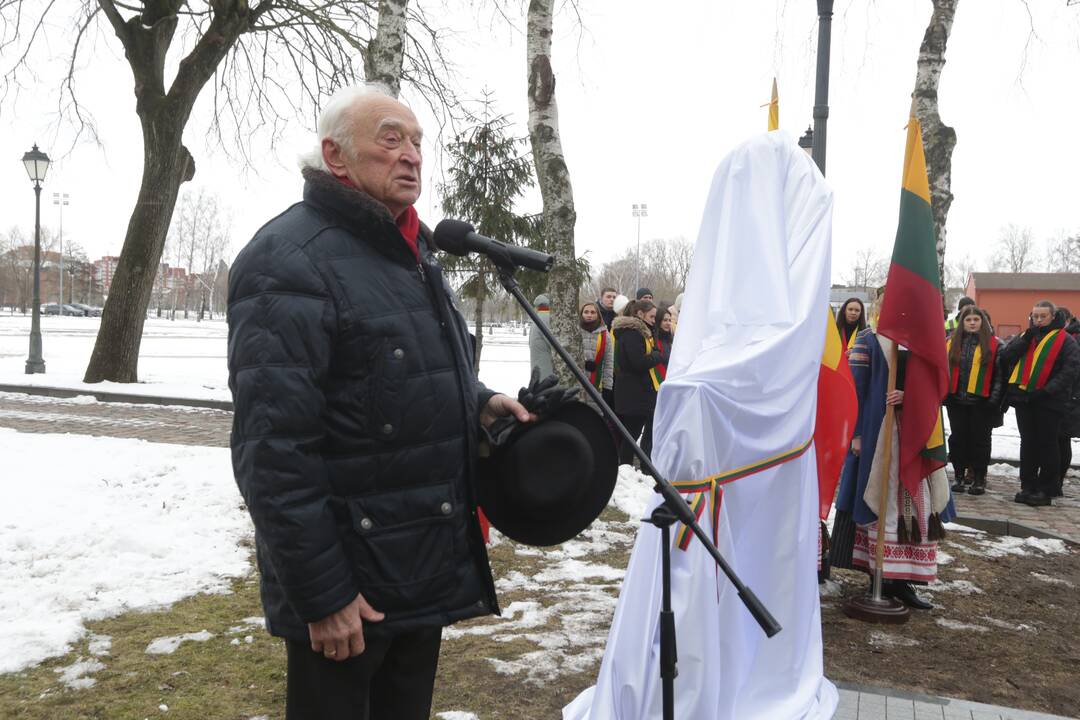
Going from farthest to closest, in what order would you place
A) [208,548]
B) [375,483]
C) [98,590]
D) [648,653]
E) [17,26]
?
[17,26]
[208,548]
[98,590]
[648,653]
[375,483]

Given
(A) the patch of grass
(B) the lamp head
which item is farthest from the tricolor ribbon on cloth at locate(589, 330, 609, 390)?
(B) the lamp head

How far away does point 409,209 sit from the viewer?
7.65ft

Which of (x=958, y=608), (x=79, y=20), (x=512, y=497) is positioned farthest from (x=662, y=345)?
(x=79, y=20)

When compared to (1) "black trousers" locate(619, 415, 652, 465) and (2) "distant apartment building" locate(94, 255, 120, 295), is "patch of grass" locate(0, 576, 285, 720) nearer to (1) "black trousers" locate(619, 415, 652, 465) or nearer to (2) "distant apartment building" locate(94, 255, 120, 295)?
(1) "black trousers" locate(619, 415, 652, 465)

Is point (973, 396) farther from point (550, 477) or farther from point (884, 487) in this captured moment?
point (550, 477)

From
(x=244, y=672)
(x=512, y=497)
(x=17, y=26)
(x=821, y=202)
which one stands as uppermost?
(x=17, y=26)

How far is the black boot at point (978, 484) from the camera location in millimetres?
9148

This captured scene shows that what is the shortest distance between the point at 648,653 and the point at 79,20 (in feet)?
51.2

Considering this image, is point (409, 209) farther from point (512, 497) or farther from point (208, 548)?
point (208, 548)

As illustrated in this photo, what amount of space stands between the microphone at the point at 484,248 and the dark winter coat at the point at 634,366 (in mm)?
6879

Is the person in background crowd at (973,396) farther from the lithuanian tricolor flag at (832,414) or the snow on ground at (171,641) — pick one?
the snow on ground at (171,641)

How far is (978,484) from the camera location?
925 cm

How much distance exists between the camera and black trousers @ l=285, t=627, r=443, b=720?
6.93 feet

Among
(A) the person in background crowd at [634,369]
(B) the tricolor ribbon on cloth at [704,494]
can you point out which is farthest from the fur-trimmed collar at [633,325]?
(B) the tricolor ribbon on cloth at [704,494]
